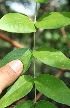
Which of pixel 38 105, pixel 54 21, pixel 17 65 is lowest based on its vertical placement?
pixel 38 105

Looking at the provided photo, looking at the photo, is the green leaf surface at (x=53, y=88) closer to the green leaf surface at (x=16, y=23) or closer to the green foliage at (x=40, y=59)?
the green foliage at (x=40, y=59)

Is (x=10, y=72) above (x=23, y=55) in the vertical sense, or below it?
below

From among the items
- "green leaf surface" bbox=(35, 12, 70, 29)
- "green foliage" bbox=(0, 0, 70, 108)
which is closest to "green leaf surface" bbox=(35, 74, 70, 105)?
"green foliage" bbox=(0, 0, 70, 108)

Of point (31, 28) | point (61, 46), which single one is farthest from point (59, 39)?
point (31, 28)

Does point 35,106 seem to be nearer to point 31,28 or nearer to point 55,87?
point 55,87

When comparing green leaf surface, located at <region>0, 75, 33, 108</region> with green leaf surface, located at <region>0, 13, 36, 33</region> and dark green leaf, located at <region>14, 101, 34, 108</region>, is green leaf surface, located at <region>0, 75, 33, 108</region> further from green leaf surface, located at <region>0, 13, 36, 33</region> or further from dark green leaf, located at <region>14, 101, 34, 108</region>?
green leaf surface, located at <region>0, 13, 36, 33</region>

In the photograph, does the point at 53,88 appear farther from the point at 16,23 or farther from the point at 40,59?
the point at 16,23

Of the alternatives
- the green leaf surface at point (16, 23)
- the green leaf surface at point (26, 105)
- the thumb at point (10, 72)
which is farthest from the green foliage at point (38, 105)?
the green leaf surface at point (16, 23)

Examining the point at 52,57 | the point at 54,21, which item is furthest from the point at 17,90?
the point at 54,21
